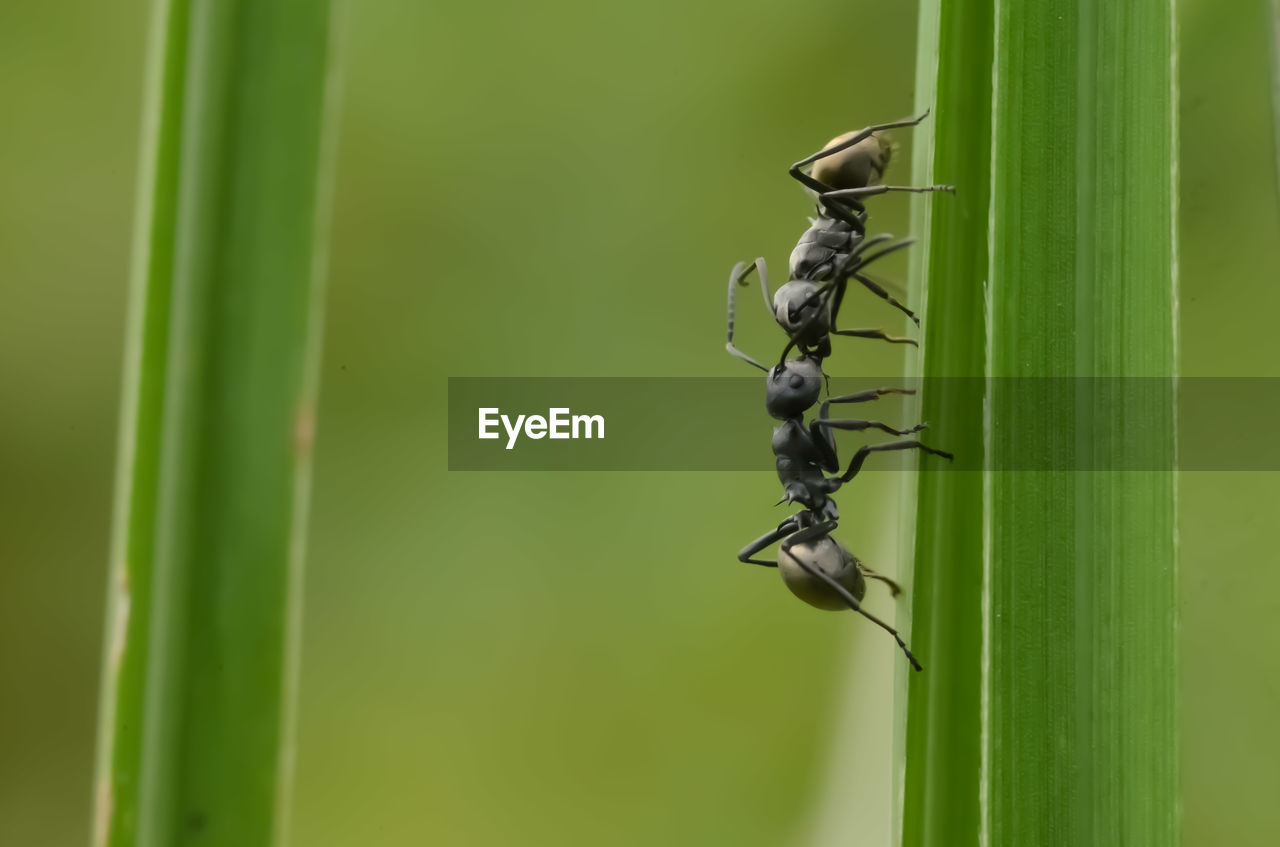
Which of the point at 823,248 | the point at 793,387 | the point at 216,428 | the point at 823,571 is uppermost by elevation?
the point at 823,248

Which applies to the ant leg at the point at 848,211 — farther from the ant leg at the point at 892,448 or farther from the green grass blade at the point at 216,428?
the green grass blade at the point at 216,428

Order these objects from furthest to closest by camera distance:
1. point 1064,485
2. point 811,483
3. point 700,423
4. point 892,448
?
point 700,423 → point 811,483 → point 892,448 → point 1064,485

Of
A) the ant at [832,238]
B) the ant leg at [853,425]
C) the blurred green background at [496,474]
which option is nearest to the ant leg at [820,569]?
the ant leg at [853,425]

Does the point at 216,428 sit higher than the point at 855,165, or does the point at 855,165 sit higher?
the point at 855,165

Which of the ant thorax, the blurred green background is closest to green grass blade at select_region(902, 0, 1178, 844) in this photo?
the ant thorax

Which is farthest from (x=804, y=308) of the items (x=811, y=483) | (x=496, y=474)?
(x=496, y=474)

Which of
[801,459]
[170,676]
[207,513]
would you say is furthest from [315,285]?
[801,459]

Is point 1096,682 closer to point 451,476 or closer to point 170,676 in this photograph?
point 170,676

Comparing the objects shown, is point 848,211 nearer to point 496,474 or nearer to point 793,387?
point 793,387
